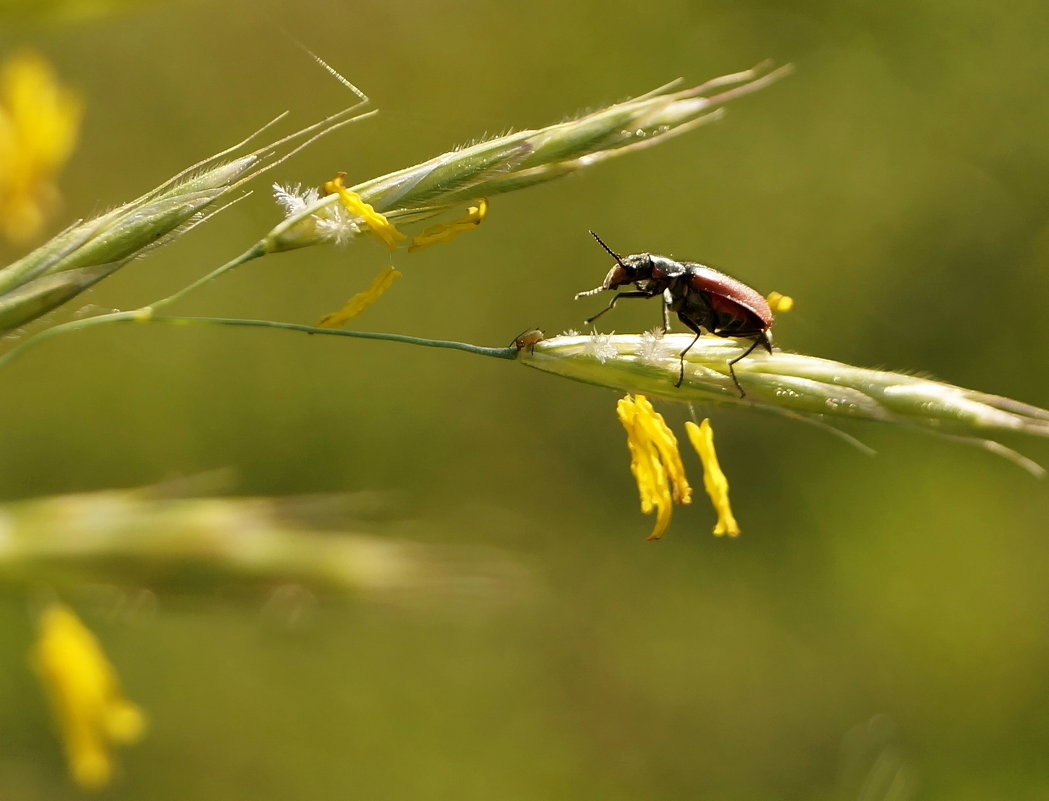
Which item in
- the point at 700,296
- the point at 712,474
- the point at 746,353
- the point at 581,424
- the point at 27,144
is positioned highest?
the point at 581,424

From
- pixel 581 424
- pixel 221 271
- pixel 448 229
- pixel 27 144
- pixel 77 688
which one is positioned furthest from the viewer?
pixel 581 424

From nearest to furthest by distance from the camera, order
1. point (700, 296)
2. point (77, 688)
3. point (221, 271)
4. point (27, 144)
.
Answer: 1. point (221, 271)
2. point (700, 296)
3. point (77, 688)
4. point (27, 144)

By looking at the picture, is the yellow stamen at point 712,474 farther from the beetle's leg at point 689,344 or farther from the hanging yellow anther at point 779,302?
the hanging yellow anther at point 779,302

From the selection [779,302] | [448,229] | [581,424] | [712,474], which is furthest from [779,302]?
[581,424]

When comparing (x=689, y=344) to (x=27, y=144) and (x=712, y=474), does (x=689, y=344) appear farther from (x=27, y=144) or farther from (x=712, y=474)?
(x=27, y=144)

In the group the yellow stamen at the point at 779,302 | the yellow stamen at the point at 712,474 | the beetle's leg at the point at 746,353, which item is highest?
the yellow stamen at the point at 779,302

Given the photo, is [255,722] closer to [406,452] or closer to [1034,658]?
[406,452]

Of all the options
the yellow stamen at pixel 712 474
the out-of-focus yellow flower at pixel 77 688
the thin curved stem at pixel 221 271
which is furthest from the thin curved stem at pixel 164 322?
the out-of-focus yellow flower at pixel 77 688
